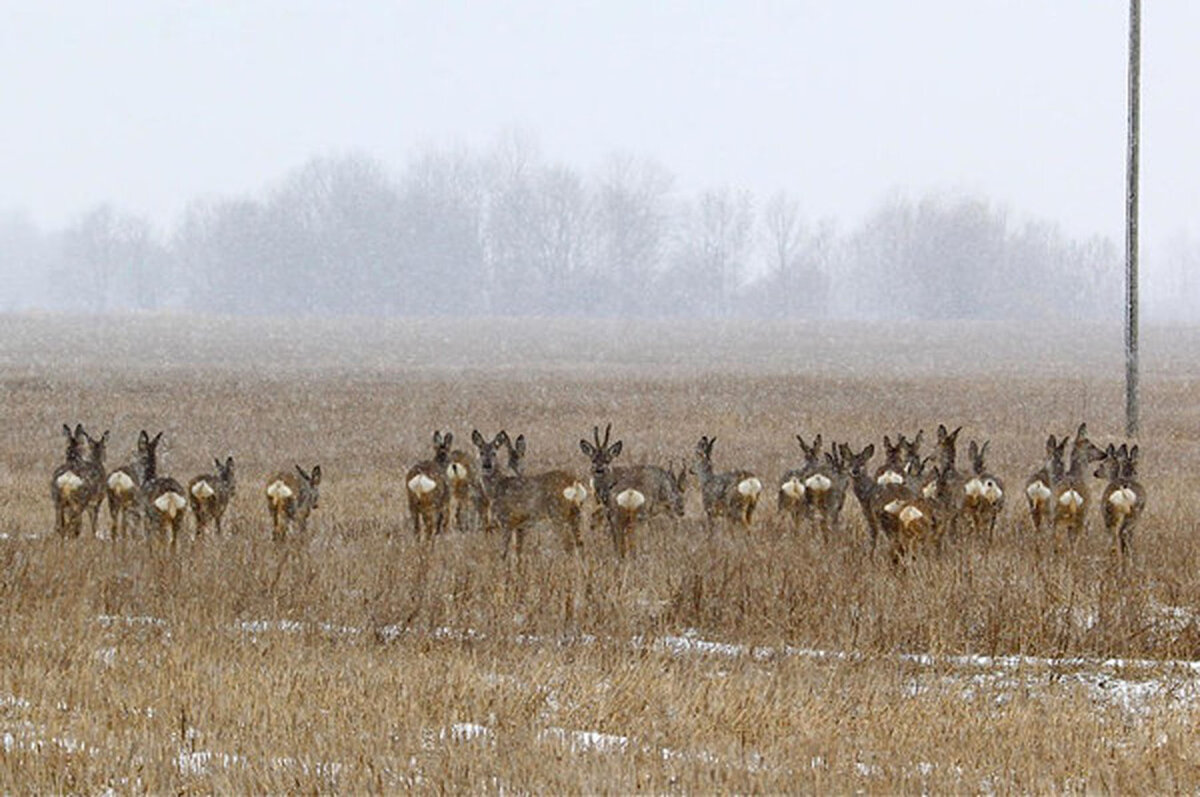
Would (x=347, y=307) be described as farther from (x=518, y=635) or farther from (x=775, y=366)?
(x=518, y=635)

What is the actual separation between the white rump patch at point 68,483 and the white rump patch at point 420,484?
122 inches

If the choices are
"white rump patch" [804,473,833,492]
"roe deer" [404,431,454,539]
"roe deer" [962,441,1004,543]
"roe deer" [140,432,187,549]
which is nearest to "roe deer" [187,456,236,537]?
"roe deer" [140,432,187,549]

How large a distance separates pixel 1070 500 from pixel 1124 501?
26.5 inches

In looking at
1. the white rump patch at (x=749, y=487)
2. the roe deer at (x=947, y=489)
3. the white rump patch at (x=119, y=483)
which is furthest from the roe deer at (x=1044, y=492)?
the white rump patch at (x=119, y=483)

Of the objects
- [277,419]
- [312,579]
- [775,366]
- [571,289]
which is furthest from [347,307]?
[312,579]

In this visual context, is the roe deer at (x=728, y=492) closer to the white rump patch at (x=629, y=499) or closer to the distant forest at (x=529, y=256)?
the white rump patch at (x=629, y=499)

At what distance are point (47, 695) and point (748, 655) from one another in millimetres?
3961

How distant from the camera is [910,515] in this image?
12039 mm

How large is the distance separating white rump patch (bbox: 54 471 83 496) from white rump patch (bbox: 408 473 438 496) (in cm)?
311

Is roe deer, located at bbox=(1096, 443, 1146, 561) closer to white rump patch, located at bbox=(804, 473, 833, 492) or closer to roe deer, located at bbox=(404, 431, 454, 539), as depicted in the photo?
Answer: white rump patch, located at bbox=(804, 473, 833, 492)

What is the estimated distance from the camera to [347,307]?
117 metres

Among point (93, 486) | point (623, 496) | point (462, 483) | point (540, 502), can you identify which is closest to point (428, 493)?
point (462, 483)

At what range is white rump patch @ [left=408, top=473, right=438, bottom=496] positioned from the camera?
1407 cm

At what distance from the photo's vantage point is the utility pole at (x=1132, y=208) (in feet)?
68.8
